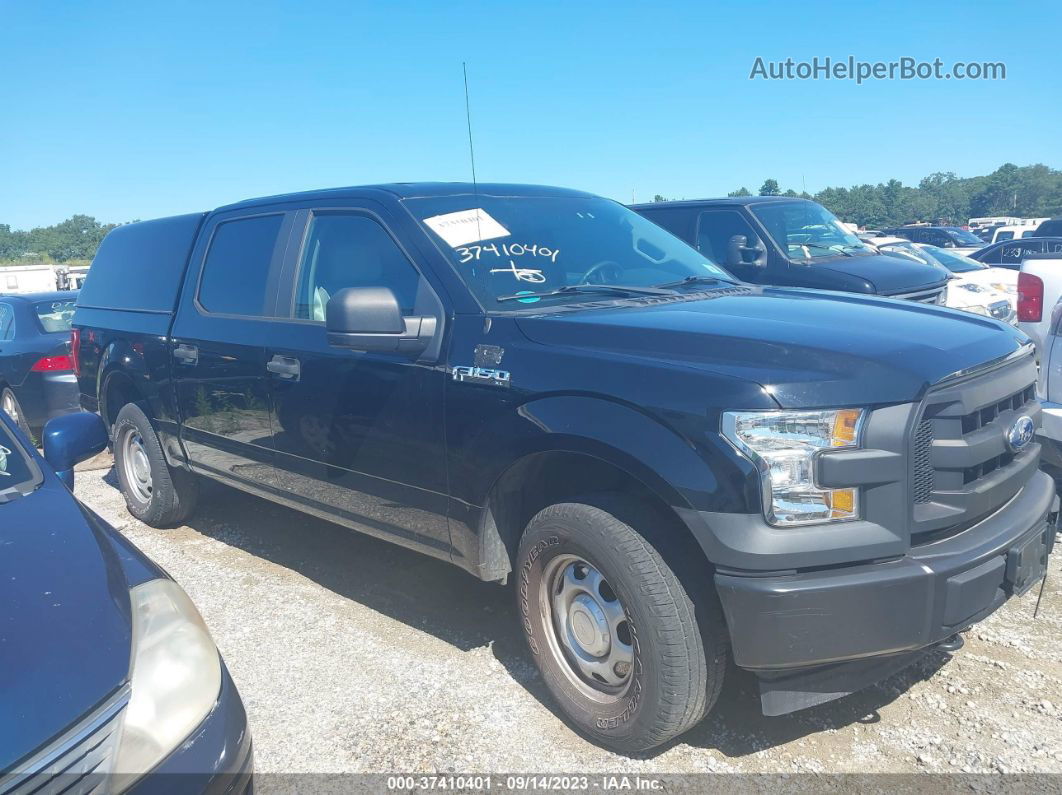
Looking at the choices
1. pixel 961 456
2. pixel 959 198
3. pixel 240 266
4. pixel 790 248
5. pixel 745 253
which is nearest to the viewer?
pixel 961 456

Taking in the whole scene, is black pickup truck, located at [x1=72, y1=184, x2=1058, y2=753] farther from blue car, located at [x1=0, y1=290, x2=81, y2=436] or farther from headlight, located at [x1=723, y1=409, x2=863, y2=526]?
blue car, located at [x1=0, y1=290, x2=81, y2=436]

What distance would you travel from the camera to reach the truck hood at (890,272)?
7367mm

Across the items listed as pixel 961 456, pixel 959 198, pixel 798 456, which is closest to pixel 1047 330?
pixel 961 456

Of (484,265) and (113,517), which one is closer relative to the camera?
(484,265)

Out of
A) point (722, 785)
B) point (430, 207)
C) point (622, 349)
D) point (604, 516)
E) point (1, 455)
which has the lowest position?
point (722, 785)

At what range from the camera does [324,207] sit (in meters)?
3.90

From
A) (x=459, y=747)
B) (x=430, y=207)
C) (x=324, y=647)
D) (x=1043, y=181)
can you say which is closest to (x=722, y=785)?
(x=459, y=747)

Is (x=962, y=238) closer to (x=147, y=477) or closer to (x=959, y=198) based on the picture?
(x=147, y=477)

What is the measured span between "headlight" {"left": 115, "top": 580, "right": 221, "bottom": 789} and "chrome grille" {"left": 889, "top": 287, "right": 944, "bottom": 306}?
6726mm

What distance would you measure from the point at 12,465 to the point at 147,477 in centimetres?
295

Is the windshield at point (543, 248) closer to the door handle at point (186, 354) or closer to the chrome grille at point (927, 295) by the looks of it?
the door handle at point (186, 354)

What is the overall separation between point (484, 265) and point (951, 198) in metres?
91.9

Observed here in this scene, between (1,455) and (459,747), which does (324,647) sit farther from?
(1,455)

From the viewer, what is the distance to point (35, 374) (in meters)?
8.10
